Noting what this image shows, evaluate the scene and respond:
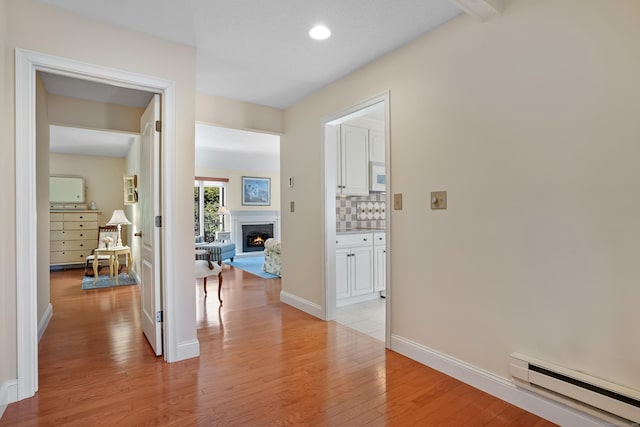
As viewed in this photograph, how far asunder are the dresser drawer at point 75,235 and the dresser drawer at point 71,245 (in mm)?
62

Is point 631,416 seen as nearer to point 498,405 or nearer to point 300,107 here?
point 498,405

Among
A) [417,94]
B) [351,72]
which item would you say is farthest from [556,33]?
[351,72]

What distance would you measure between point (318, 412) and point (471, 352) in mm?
1069

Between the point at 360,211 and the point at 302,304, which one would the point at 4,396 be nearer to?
the point at 302,304

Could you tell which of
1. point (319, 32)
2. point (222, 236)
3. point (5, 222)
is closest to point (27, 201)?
point (5, 222)

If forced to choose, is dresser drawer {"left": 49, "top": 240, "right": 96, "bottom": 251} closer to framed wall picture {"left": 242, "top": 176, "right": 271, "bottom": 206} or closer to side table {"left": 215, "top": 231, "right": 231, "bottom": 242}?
side table {"left": 215, "top": 231, "right": 231, "bottom": 242}

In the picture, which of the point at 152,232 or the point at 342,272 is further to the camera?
the point at 342,272

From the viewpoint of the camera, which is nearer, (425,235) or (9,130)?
(9,130)

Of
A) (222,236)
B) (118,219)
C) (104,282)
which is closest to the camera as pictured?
(104,282)

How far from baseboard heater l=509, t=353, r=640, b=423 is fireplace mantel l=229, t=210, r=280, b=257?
7.39 m

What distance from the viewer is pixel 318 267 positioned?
141 inches

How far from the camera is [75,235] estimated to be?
680 cm

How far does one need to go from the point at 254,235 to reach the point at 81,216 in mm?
3859

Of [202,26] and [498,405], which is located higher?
[202,26]
